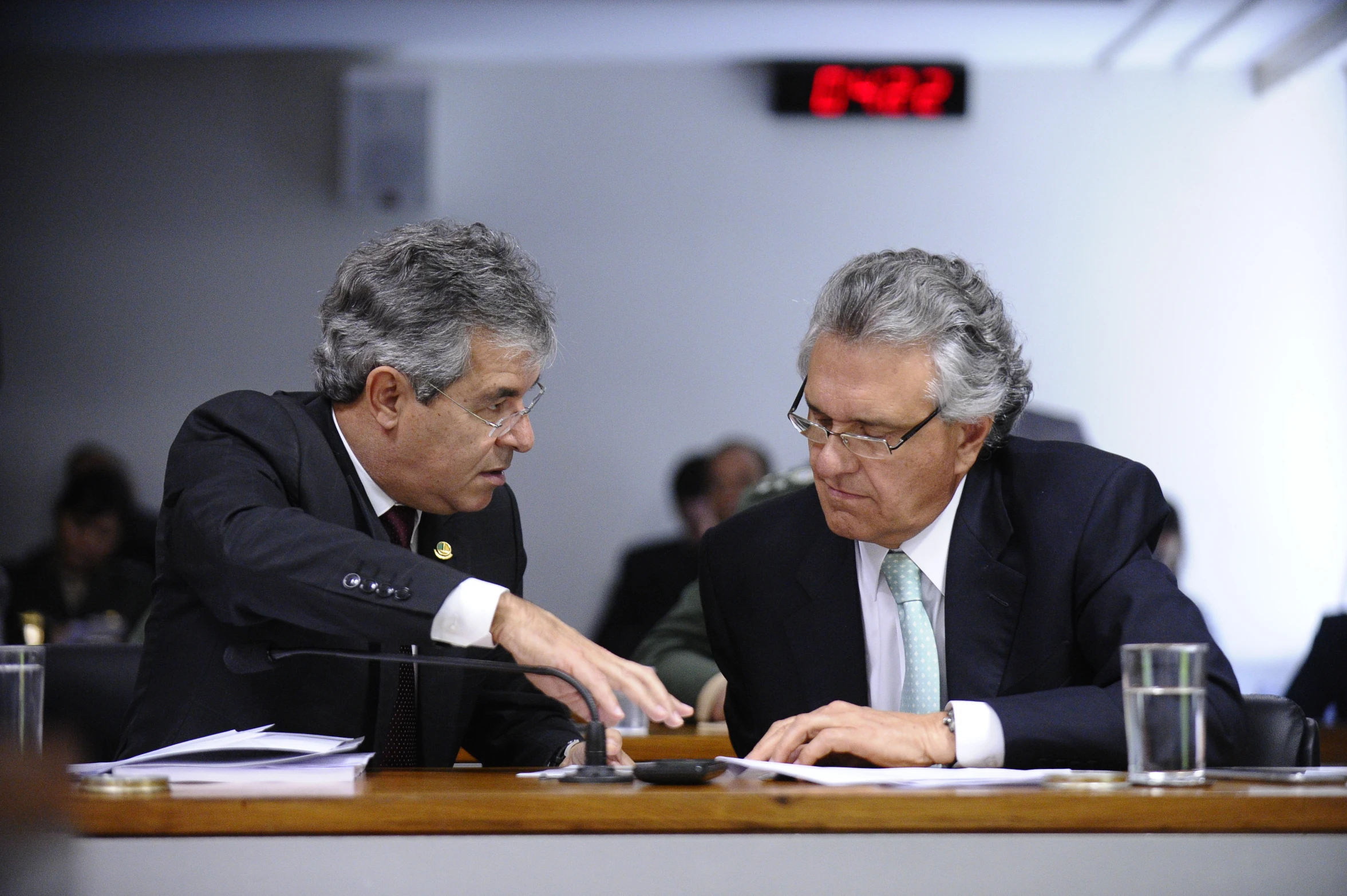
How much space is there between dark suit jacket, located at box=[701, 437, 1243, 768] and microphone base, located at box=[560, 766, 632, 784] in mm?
455

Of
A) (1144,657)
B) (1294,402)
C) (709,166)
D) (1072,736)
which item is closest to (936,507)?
(1072,736)

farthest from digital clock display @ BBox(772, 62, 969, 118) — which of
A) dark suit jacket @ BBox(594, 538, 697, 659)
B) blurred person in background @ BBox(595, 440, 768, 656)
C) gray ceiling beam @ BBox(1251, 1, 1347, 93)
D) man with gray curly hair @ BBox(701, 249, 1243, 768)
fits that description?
man with gray curly hair @ BBox(701, 249, 1243, 768)

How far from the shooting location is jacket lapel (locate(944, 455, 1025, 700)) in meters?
1.62

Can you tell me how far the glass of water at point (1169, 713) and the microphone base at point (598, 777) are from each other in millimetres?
425

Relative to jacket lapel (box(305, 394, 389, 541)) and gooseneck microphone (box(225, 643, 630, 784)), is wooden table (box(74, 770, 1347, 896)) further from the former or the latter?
jacket lapel (box(305, 394, 389, 541))

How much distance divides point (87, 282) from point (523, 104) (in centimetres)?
165

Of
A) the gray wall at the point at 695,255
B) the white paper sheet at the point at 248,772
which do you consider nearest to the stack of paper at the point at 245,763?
the white paper sheet at the point at 248,772

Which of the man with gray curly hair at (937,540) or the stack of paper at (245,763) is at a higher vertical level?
the man with gray curly hair at (937,540)

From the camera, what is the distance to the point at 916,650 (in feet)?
5.41

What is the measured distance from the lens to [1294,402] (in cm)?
495

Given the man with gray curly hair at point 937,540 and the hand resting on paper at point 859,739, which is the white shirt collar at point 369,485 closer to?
the man with gray curly hair at point 937,540

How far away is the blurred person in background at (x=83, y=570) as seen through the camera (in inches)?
180

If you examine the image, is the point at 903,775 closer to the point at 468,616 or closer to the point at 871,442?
the point at 468,616

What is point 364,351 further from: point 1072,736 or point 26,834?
point 26,834
